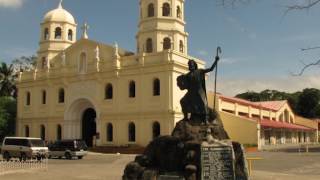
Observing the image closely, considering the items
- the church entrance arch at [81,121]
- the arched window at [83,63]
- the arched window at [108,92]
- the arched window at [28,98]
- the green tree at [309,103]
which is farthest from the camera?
the green tree at [309,103]

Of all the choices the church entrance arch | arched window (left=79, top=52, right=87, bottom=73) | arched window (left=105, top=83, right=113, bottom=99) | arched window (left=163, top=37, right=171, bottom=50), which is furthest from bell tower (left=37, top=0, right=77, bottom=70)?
arched window (left=163, top=37, right=171, bottom=50)

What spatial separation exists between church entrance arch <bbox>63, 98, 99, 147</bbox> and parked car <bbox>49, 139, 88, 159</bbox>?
914 centimetres

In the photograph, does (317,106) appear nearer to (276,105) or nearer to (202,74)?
(276,105)

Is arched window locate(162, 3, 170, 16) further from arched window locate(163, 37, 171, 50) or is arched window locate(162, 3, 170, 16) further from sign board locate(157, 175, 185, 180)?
sign board locate(157, 175, 185, 180)

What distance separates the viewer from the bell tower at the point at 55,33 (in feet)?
164

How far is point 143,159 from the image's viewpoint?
49.7 feet

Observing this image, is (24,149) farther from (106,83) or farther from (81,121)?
(81,121)

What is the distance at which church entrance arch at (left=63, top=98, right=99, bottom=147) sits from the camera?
46719mm

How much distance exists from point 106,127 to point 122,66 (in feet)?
19.8

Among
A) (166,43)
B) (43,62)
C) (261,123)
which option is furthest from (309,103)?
(43,62)

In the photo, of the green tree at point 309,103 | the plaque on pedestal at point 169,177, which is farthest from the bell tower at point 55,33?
the green tree at point 309,103

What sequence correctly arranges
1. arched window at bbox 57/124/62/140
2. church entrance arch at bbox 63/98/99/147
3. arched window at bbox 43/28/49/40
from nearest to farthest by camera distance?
1. church entrance arch at bbox 63/98/99/147
2. arched window at bbox 57/124/62/140
3. arched window at bbox 43/28/49/40

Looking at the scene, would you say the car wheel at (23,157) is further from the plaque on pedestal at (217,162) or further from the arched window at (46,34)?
the plaque on pedestal at (217,162)

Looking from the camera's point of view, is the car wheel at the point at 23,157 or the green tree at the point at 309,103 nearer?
the car wheel at the point at 23,157
